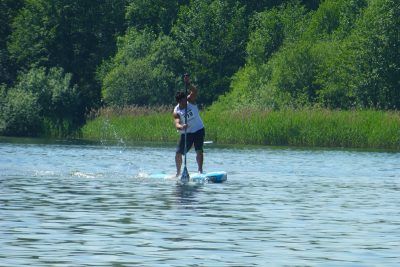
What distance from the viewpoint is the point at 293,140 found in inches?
2101

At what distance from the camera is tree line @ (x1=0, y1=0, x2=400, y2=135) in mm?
65688

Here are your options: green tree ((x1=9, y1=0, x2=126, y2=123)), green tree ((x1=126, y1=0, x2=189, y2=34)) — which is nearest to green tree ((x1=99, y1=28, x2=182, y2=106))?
green tree ((x1=9, y1=0, x2=126, y2=123))

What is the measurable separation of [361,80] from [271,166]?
30981 mm

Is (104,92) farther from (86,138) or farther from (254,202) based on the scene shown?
(254,202)

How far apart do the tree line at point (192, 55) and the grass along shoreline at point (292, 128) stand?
331 inches

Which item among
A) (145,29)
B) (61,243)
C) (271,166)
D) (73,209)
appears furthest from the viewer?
(145,29)

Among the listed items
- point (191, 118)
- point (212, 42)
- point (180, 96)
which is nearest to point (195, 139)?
point (191, 118)

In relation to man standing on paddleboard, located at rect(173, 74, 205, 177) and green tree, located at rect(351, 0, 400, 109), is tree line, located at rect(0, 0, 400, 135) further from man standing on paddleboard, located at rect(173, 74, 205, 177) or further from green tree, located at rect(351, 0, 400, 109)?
man standing on paddleboard, located at rect(173, 74, 205, 177)

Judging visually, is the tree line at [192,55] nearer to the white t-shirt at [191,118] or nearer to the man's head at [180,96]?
the white t-shirt at [191,118]

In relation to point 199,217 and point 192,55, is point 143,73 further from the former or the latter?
point 199,217

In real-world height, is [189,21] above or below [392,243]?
above

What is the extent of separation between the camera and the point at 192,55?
85.6 meters

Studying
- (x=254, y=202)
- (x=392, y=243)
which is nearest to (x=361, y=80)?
(x=254, y=202)

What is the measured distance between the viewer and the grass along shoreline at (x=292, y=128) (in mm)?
51281
